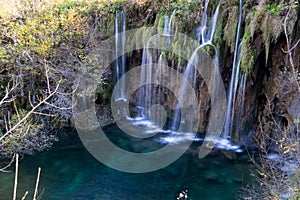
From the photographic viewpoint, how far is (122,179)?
711 centimetres

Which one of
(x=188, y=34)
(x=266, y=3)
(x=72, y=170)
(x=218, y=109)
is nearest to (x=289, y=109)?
(x=218, y=109)

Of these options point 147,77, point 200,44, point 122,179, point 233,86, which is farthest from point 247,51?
point 122,179

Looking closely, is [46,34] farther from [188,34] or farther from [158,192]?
[158,192]

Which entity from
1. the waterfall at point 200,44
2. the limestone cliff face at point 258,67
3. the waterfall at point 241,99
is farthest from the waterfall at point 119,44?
the waterfall at point 241,99

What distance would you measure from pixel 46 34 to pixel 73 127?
3.65 m

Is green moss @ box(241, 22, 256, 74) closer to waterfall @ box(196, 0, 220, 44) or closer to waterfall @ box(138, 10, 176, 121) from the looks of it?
waterfall @ box(196, 0, 220, 44)

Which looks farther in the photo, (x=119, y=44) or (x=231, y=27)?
(x=119, y=44)

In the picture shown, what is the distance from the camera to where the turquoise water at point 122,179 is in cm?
639

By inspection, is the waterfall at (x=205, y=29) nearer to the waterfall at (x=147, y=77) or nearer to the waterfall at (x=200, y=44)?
the waterfall at (x=200, y=44)

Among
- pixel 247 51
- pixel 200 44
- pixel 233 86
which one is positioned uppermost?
pixel 200 44

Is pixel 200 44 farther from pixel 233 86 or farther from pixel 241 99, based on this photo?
pixel 241 99

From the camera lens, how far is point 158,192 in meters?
6.53

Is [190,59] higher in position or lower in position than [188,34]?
lower

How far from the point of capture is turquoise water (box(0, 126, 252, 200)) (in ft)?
21.0
